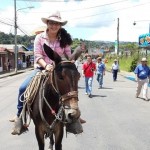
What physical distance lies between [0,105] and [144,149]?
8504 mm

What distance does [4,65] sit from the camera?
199 feet

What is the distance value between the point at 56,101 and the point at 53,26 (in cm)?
111

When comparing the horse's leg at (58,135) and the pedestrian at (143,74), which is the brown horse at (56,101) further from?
the pedestrian at (143,74)

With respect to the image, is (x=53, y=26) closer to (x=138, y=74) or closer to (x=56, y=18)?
(x=56, y=18)

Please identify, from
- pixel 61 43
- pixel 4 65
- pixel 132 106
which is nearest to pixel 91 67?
pixel 132 106

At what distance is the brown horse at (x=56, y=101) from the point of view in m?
4.90

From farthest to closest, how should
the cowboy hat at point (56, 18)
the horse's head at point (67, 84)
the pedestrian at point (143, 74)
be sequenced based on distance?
the pedestrian at point (143, 74) < the cowboy hat at point (56, 18) < the horse's head at point (67, 84)

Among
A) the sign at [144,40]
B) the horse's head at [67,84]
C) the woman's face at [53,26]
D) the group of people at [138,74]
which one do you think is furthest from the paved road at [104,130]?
the sign at [144,40]

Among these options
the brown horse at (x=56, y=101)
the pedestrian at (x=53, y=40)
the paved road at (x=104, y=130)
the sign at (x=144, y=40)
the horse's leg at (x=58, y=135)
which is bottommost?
the paved road at (x=104, y=130)

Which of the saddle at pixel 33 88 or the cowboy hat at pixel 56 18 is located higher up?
the cowboy hat at pixel 56 18

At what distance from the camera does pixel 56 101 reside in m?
5.56

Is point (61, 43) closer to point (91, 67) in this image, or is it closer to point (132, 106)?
point (132, 106)

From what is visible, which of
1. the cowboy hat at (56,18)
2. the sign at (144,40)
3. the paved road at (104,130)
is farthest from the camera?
the sign at (144,40)

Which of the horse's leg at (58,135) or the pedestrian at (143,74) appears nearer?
the horse's leg at (58,135)
